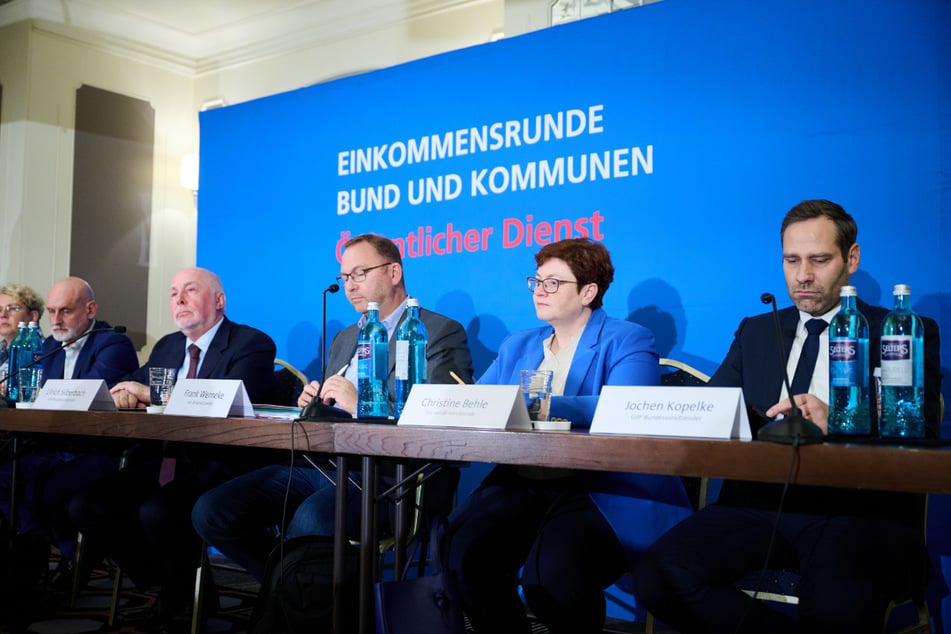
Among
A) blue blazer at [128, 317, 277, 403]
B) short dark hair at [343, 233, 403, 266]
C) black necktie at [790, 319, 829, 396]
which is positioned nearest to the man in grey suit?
short dark hair at [343, 233, 403, 266]

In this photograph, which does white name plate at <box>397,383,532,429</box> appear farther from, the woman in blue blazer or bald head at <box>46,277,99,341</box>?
bald head at <box>46,277,99,341</box>

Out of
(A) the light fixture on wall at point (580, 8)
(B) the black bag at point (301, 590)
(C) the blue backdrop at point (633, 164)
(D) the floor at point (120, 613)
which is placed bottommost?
(D) the floor at point (120, 613)

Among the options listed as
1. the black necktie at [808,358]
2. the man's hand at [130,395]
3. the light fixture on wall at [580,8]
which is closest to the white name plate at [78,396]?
the man's hand at [130,395]

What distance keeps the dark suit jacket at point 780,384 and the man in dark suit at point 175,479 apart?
58.3 inches

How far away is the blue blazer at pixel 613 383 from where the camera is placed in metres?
2.06

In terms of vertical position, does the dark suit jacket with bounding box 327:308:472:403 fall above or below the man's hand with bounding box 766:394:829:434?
above

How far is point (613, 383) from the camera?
7.29 ft

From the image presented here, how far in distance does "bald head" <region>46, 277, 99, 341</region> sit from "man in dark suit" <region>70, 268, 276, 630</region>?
75 cm

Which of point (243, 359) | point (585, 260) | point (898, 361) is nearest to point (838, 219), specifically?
point (585, 260)

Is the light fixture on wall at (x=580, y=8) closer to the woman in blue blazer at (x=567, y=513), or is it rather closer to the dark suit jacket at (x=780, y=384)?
the woman in blue blazer at (x=567, y=513)

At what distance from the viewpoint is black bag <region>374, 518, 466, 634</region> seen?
182 centimetres

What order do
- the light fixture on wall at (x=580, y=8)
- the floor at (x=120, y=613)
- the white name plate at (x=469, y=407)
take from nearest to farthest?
the white name plate at (x=469, y=407)
the floor at (x=120, y=613)
the light fixture on wall at (x=580, y=8)

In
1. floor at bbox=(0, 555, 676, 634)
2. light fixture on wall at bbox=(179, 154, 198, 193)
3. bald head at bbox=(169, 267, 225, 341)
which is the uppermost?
light fixture on wall at bbox=(179, 154, 198, 193)

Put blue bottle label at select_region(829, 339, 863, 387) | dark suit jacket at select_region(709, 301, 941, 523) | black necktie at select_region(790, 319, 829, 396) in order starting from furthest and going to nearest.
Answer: black necktie at select_region(790, 319, 829, 396)
dark suit jacket at select_region(709, 301, 941, 523)
blue bottle label at select_region(829, 339, 863, 387)
